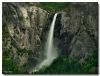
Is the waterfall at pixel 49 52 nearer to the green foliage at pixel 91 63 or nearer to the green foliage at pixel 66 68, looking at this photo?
the green foliage at pixel 66 68

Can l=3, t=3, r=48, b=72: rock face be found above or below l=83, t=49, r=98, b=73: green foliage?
above

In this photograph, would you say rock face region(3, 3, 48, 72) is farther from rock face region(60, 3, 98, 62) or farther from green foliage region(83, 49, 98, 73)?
green foliage region(83, 49, 98, 73)

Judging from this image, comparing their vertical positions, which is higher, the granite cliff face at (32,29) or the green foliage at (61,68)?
the granite cliff face at (32,29)

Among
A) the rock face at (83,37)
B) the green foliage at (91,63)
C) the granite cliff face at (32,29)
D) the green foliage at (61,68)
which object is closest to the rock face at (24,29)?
the granite cliff face at (32,29)

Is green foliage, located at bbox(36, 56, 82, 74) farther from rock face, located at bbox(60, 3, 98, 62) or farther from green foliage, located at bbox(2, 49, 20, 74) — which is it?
green foliage, located at bbox(2, 49, 20, 74)

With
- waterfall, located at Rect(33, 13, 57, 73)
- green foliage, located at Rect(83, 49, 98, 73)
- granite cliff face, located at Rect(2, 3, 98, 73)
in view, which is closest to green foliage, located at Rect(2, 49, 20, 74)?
granite cliff face, located at Rect(2, 3, 98, 73)
